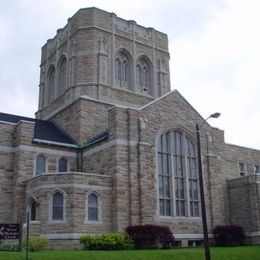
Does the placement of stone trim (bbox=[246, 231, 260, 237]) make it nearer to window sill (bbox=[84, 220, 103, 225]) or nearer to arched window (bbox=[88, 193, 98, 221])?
window sill (bbox=[84, 220, 103, 225])

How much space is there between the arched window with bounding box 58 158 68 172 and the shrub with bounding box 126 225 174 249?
26.0 feet

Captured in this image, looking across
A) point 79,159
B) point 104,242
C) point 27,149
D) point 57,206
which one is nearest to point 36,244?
point 57,206

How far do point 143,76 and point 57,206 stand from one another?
65.8 ft

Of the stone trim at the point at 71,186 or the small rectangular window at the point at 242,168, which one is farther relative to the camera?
the small rectangular window at the point at 242,168

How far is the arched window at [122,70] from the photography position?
41722mm

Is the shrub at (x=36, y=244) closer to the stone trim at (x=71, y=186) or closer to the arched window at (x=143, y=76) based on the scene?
the stone trim at (x=71, y=186)

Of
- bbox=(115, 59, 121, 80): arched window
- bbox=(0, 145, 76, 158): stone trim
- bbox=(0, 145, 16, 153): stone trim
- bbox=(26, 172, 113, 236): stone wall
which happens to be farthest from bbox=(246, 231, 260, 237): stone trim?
bbox=(0, 145, 16, 153): stone trim

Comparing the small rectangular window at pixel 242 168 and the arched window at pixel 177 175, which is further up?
the small rectangular window at pixel 242 168

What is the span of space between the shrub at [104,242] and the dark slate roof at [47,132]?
980 centimetres

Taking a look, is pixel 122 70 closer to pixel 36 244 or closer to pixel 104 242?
pixel 104 242

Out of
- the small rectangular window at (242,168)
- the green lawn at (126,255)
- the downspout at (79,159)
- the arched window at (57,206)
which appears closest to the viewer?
the green lawn at (126,255)

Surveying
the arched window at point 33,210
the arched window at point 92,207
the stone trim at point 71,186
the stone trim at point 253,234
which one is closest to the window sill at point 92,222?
the arched window at point 92,207

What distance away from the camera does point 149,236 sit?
28.0 m

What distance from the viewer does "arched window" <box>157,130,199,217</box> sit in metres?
32.0
